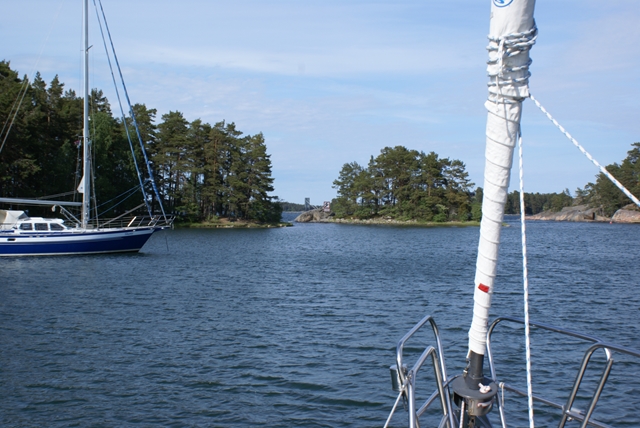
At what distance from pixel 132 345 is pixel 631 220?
12845 cm

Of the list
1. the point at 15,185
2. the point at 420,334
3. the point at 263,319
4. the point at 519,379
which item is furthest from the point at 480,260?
the point at 15,185

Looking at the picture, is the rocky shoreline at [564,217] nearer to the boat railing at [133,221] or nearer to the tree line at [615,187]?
the tree line at [615,187]

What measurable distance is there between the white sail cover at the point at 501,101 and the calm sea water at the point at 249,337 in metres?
6.87

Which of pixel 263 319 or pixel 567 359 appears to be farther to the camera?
pixel 263 319

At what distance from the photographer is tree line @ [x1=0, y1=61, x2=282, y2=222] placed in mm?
57500

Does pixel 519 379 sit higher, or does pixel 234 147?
pixel 234 147

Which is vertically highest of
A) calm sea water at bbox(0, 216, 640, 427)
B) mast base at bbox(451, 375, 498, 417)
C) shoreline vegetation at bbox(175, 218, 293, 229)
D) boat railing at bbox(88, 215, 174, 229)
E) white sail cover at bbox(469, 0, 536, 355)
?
white sail cover at bbox(469, 0, 536, 355)

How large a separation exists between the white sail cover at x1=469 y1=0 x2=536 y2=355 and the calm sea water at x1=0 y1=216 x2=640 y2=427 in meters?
6.87

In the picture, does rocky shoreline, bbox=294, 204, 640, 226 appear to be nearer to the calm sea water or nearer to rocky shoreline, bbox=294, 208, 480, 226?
rocky shoreline, bbox=294, 208, 480, 226

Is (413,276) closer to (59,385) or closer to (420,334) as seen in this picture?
(420,334)

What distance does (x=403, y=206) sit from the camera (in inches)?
4503

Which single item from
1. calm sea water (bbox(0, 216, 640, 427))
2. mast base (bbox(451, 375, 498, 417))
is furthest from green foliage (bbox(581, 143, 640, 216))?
mast base (bbox(451, 375, 498, 417))

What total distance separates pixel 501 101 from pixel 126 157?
75.6 metres

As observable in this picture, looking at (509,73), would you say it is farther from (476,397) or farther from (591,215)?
(591,215)
